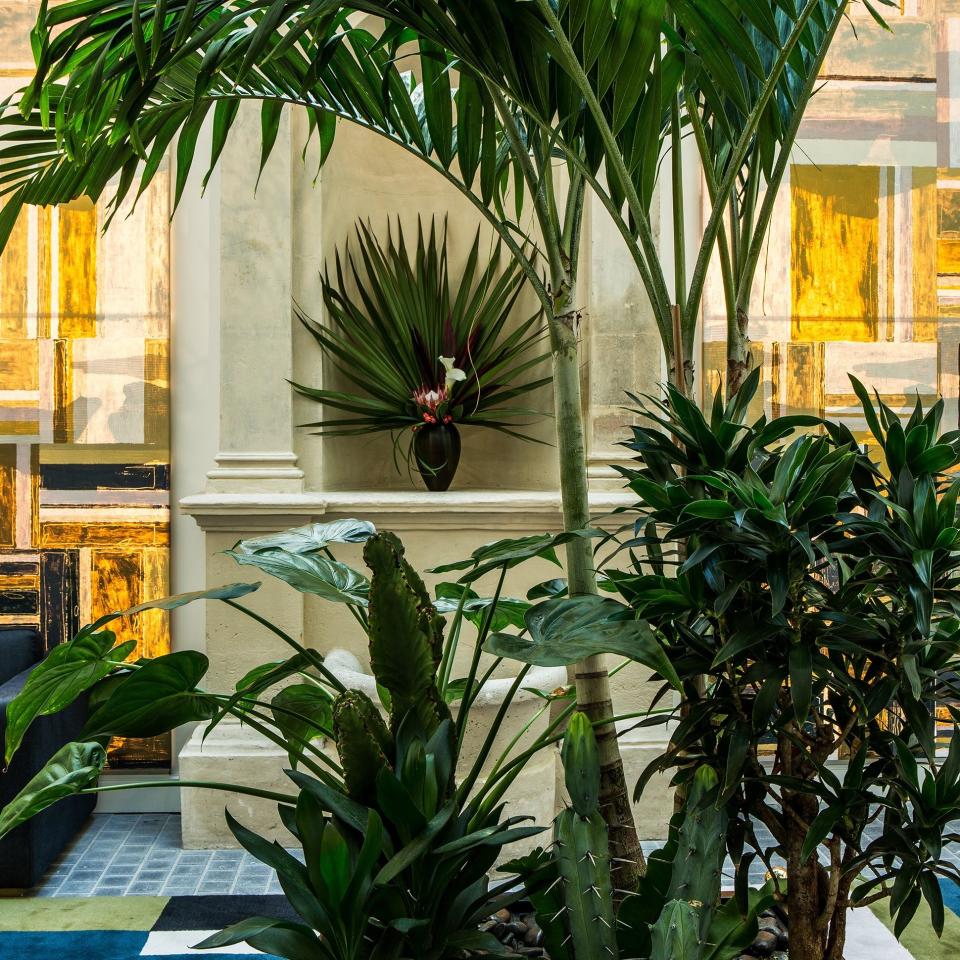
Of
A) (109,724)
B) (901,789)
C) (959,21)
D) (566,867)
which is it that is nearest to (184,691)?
(109,724)

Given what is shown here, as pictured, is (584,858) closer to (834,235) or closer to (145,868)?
(145,868)

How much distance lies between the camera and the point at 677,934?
1137mm

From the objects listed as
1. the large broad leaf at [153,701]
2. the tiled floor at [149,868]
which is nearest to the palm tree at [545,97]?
the large broad leaf at [153,701]

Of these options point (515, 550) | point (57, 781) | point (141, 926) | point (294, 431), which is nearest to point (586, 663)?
point (515, 550)

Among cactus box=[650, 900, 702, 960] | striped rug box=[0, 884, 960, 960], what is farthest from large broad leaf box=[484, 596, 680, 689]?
striped rug box=[0, 884, 960, 960]

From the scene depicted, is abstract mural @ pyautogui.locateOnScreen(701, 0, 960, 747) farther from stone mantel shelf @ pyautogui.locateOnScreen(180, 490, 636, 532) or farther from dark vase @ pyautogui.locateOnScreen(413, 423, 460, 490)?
dark vase @ pyautogui.locateOnScreen(413, 423, 460, 490)

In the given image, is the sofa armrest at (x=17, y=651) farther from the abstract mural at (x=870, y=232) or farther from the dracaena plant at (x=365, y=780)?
the abstract mural at (x=870, y=232)

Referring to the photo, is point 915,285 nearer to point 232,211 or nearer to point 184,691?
point 232,211

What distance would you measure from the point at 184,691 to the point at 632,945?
27.5 inches

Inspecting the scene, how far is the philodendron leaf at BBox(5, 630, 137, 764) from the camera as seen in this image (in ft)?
4.73

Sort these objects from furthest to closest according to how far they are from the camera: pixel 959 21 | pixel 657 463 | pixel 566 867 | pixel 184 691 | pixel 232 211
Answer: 1. pixel 959 21
2. pixel 232 211
3. pixel 184 691
4. pixel 657 463
5. pixel 566 867

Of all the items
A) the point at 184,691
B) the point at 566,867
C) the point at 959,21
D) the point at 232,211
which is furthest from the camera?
the point at 959,21

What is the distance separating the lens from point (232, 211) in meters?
2.96

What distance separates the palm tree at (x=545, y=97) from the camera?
1206 millimetres
